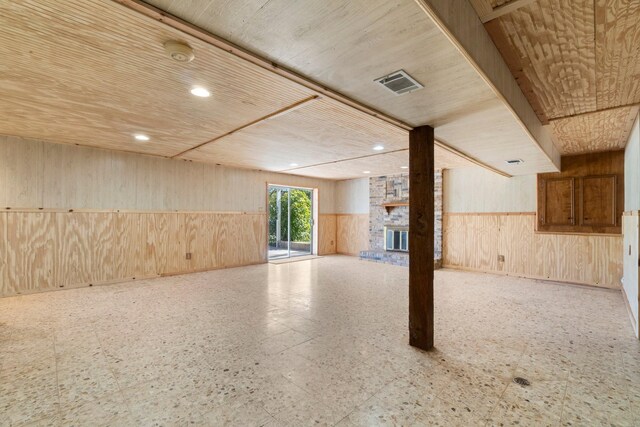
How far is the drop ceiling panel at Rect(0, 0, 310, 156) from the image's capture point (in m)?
1.60

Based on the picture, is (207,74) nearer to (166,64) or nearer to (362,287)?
(166,64)

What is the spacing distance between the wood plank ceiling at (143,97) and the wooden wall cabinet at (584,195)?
102 inches

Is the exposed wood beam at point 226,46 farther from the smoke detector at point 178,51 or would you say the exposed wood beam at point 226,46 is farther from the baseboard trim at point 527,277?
the baseboard trim at point 527,277

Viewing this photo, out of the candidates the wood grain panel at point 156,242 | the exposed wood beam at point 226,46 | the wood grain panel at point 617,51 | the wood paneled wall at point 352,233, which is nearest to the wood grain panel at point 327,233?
the wood paneled wall at point 352,233

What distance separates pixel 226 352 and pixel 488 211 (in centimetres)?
609

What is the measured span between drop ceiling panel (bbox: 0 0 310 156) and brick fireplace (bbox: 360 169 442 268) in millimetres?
5311

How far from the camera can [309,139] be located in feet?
13.2

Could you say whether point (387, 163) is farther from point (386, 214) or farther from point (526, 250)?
point (526, 250)

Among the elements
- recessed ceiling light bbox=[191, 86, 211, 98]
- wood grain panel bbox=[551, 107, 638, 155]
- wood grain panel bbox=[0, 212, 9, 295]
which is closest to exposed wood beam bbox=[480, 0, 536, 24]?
recessed ceiling light bbox=[191, 86, 211, 98]

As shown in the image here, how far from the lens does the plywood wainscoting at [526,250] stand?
512 centimetres

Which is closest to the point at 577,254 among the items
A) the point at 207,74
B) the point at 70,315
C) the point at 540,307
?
the point at 540,307

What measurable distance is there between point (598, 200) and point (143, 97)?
23.6ft

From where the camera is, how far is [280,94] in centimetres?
250

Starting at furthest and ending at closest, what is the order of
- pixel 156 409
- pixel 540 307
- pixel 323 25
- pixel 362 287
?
pixel 362 287 → pixel 540 307 → pixel 156 409 → pixel 323 25
